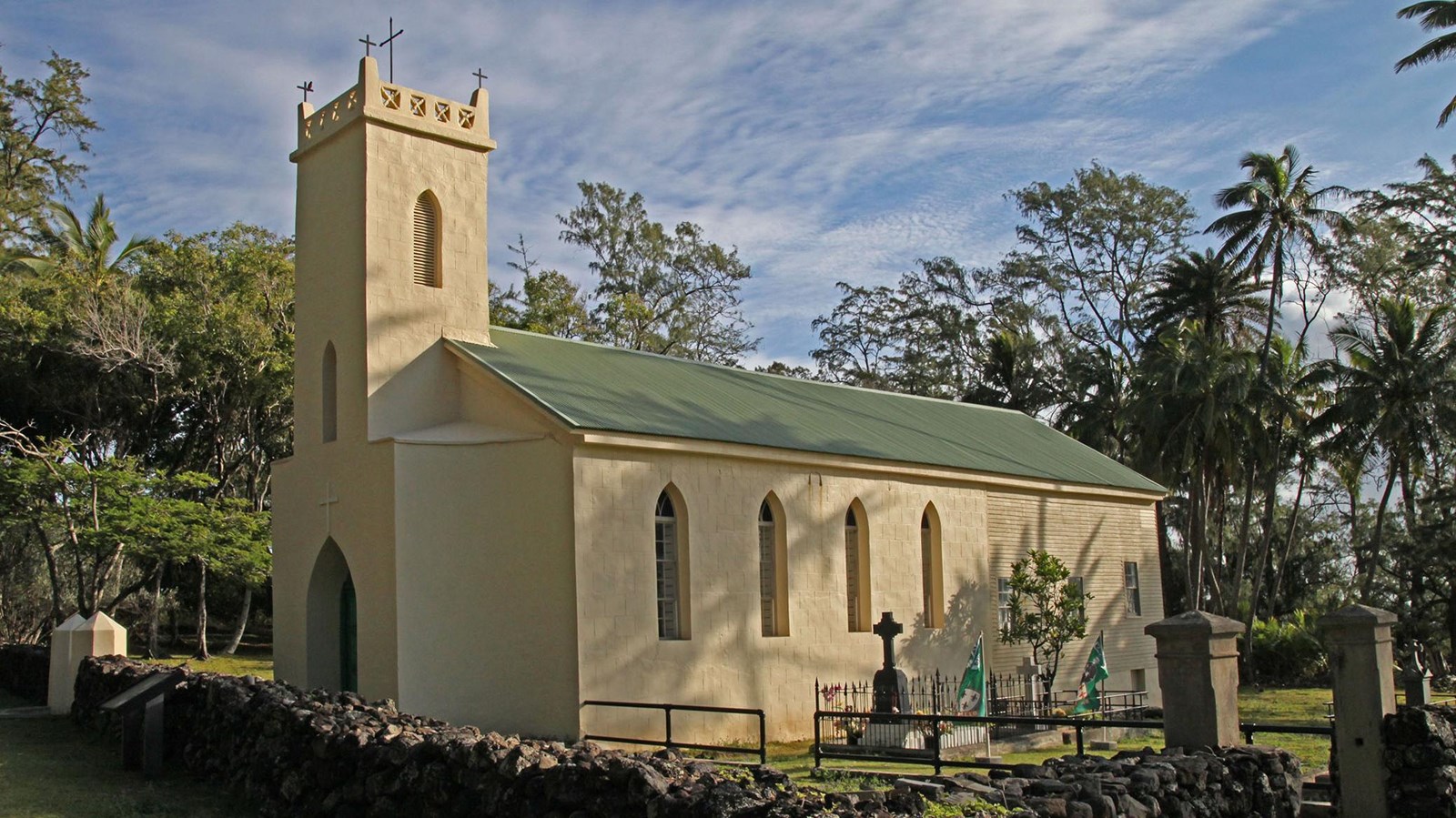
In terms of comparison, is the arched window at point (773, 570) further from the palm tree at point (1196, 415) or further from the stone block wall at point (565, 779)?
the palm tree at point (1196, 415)

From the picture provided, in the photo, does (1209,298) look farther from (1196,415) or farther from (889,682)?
(889,682)

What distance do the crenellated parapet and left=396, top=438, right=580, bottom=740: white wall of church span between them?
6006mm

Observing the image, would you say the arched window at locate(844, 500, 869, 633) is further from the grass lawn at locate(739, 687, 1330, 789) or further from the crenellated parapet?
the crenellated parapet

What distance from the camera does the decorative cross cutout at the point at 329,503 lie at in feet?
69.6

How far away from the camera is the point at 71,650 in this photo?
20.9 m

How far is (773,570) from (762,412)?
147 inches

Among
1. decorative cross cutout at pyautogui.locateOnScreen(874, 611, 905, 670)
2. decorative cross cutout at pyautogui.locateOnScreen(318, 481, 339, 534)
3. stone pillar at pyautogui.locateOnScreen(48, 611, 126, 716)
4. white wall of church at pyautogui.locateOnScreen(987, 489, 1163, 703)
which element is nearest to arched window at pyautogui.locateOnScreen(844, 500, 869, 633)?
decorative cross cutout at pyautogui.locateOnScreen(874, 611, 905, 670)

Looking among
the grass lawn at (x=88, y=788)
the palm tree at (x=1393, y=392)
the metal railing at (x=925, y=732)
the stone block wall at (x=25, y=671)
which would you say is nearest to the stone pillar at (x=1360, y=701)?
the metal railing at (x=925, y=732)

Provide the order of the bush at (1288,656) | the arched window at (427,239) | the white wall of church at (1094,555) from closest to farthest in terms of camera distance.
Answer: the arched window at (427,239), the white wall of church at (1094,555), the bush at (1288,656)

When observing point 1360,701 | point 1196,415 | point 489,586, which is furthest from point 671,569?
point 1196,415

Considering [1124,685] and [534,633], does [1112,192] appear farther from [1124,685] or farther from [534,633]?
[534,633]

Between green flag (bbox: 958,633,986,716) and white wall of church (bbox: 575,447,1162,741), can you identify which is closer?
white wall of church (bbox: 575,447,1162,741)

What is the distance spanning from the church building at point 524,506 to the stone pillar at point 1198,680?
32.8ft

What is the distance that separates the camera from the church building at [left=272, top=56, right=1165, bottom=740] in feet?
64.0
